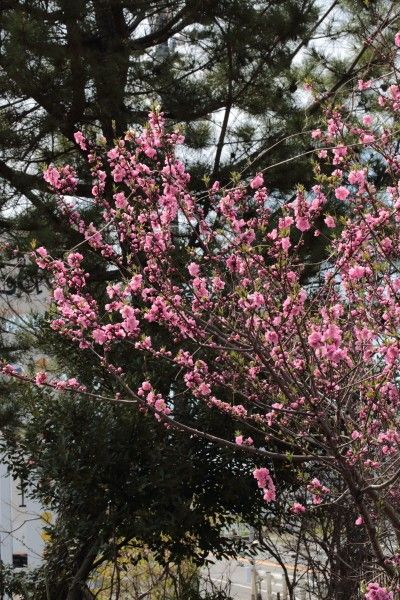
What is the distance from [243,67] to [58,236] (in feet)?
6.23

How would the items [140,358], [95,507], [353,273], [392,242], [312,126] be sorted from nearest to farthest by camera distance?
[353,273]
[392,242]
[95,507]
[140,358]
[312,126]

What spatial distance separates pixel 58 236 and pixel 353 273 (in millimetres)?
2879

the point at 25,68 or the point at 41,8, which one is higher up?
the point at 41,8

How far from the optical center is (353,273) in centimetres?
293

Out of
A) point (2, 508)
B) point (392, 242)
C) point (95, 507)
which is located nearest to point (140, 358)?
point (95, 507)

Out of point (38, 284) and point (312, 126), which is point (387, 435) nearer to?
point (312, 126)

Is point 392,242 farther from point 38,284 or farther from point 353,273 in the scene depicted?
point 38,284

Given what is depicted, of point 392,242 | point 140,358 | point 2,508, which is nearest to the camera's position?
point 392,242

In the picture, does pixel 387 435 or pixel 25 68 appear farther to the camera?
pixel 25 68

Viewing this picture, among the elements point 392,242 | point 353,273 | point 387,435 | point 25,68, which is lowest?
point 387,435

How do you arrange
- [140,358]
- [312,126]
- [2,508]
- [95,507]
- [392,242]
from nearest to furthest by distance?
[392,242] < [95,507] < [140,358] < [312,126] < [2,508]

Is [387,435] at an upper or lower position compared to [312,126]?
lower

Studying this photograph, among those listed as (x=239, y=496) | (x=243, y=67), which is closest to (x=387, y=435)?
(x=239, y=496)

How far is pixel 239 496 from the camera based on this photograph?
203 inches
